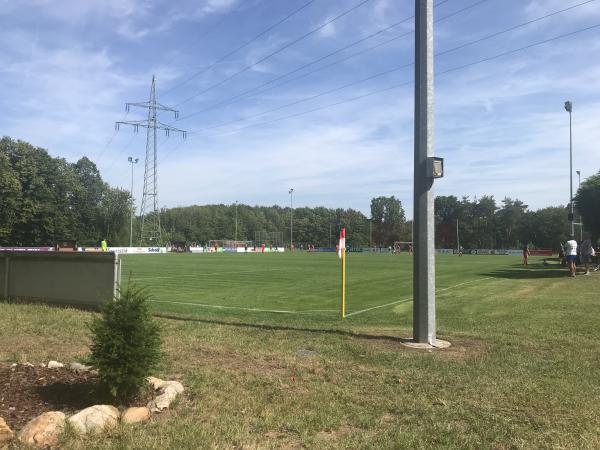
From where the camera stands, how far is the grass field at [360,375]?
4621mm

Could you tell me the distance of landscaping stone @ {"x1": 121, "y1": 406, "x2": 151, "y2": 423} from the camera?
4867mm

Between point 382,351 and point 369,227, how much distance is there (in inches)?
6134

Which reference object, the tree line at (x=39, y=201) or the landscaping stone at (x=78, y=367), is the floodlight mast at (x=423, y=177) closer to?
the landscaping stone at (x=78, y=367)

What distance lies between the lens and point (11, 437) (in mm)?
4305

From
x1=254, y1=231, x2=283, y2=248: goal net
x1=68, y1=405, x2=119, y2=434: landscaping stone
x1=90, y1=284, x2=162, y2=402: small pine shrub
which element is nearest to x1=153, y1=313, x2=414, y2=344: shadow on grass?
x1=90, y1=284, x2=162, y2=402: small pine shrub

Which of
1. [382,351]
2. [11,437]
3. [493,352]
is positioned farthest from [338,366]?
[11,437]

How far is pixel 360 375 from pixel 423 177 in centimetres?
382

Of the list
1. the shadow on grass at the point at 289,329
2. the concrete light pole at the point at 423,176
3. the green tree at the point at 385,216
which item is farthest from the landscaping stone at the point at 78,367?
the green tree at the point at 385,216

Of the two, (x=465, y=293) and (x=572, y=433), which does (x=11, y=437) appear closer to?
(x=572, y=433)

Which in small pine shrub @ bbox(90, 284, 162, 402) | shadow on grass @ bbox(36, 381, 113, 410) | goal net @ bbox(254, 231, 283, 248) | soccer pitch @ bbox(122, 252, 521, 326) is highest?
goal net @ bbox(254, 231, 283, 248)

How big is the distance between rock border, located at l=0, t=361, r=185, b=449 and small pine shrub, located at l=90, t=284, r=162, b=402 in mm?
215

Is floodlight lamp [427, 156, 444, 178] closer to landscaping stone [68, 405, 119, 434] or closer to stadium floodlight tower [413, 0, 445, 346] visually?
stadium floodlight tower [413, 0, 445, 346]

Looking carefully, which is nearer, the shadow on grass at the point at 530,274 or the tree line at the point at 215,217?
the shadow on grass at the point at 530,274

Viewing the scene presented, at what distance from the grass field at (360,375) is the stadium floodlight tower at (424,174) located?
0.83m
